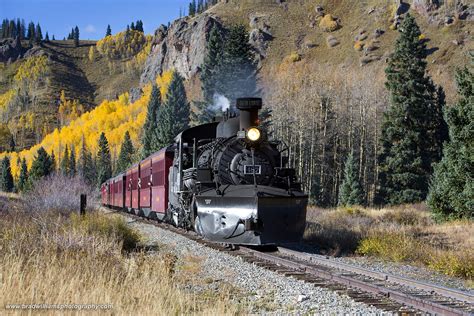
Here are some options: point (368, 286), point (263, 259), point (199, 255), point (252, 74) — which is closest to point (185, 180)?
point (199, 255)

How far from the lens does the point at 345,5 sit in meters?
167

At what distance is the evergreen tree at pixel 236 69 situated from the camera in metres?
47.0

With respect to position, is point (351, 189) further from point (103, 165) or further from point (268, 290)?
point (103, 165)

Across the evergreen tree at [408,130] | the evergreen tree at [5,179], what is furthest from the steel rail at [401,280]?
the evergreen tree at [5,179]

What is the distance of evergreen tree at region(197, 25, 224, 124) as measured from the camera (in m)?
49.8

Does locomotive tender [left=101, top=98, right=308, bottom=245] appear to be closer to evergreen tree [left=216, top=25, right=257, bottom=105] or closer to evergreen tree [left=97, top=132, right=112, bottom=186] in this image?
evergreen tree [left=216, top=25, right=257, bottom=105]

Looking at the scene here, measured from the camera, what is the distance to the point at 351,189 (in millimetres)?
41938

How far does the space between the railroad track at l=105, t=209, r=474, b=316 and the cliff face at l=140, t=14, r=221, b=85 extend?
13255 cm

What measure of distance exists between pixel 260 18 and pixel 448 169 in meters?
140

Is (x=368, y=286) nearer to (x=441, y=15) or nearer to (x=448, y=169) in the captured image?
(x=448, y=169)

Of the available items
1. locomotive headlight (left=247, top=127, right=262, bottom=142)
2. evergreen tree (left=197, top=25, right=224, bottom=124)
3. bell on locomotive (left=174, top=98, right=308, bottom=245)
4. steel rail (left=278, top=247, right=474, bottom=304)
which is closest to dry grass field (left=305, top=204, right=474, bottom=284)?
steel rail (left=278, top=247, right=474, bottom=304)

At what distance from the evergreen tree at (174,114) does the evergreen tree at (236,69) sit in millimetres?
13647

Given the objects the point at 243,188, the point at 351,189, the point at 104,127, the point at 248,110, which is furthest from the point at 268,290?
the point at 104,127

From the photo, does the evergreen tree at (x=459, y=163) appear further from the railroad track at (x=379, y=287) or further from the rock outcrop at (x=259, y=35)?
the rock outcrop at (x=259, y=35)
